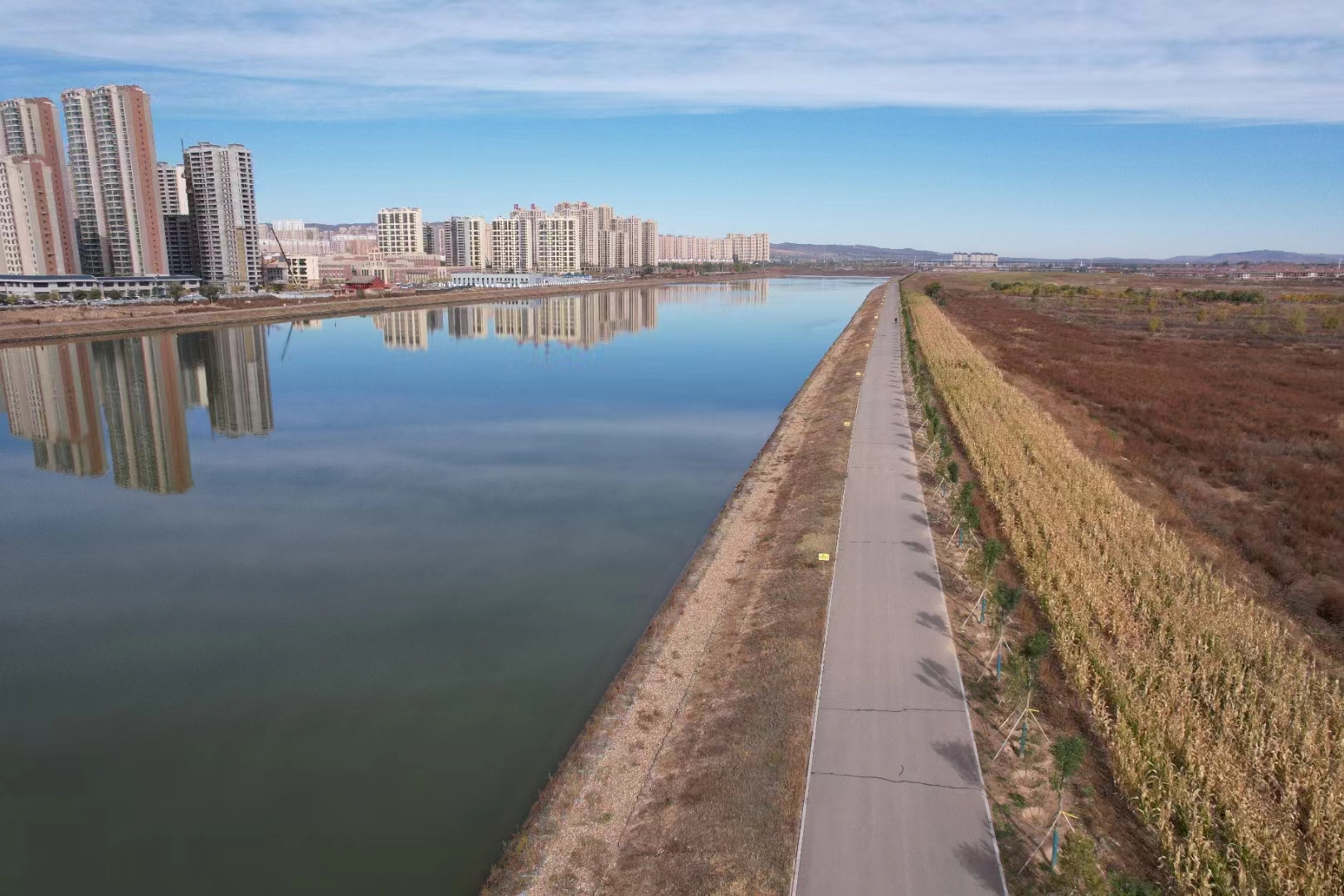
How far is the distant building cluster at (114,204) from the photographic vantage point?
75.9 m

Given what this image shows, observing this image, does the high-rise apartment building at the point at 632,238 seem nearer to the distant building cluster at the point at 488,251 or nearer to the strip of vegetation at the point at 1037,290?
the distant building cluster at the point at 488,251

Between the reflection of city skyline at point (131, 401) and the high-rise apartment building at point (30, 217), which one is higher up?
the high-rise apartment building at point (30, 217)

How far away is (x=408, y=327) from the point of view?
195ft

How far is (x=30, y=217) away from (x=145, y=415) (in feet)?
228

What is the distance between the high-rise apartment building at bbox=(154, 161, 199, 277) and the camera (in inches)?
3620

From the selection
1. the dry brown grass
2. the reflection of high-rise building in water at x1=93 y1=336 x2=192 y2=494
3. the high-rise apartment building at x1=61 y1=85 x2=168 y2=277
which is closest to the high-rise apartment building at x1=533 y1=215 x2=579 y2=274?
the high-rise apartment building at x1=61 y1=85 x2=168 y2=277

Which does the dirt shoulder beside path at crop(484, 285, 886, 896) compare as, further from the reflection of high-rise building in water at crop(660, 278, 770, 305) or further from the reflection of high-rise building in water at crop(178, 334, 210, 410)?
the reflection of high-rise building in water at crop(660, 278, 770, 305)

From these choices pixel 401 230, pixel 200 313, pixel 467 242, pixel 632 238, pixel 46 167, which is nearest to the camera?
pixel 200 313

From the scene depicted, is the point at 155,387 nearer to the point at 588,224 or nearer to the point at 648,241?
the point at 588,224

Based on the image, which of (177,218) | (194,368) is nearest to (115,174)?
(177,218)

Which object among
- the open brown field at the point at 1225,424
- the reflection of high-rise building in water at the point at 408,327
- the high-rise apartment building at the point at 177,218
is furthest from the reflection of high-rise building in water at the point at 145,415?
the high-rise apartment building at the point at 177,218

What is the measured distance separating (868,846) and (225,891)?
5274 mm

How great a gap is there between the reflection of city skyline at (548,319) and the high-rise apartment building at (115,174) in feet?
104

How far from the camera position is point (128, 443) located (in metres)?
22.7
